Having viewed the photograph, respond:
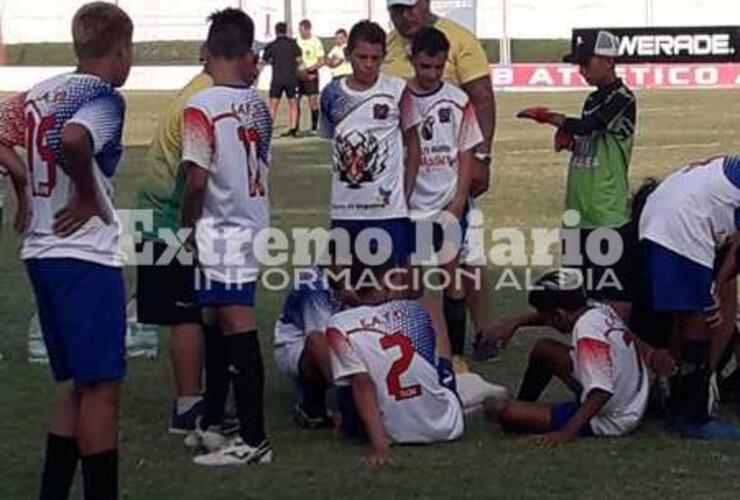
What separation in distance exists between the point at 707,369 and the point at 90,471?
3.01 meters

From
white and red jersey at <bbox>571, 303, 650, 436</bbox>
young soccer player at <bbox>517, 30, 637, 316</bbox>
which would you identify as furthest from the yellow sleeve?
white and red jersey at <bbox>571, 303, 650, 436</bbox>

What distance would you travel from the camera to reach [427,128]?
9.55 m

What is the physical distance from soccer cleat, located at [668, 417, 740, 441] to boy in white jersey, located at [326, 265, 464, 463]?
98 cm

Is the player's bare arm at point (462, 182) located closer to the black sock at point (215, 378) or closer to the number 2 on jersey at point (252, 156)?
the black sock at point (215, 378)

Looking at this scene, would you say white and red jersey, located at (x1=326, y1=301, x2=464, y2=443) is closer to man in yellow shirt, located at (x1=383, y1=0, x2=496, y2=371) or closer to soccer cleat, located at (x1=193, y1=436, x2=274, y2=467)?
soccer cleat, located at (x1=193, y1=436, x2=274, y2=467)

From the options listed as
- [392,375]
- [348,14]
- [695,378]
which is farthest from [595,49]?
[348,14]

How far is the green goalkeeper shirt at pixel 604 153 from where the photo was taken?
9555mm

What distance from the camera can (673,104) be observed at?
37375 millimetres

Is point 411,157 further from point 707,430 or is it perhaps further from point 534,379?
point 707,430

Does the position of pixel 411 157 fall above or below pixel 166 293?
above

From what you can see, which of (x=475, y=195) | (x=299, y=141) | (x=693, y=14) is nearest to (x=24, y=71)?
(x=693, y=14)

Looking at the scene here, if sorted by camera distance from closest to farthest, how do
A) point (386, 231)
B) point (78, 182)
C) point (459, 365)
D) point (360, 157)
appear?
point (78, 182), point (360, 157), point (386, 231), point (459, 365)

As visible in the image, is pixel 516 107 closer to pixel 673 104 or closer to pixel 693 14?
pixel 673 104

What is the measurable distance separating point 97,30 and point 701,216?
2.93 metres
